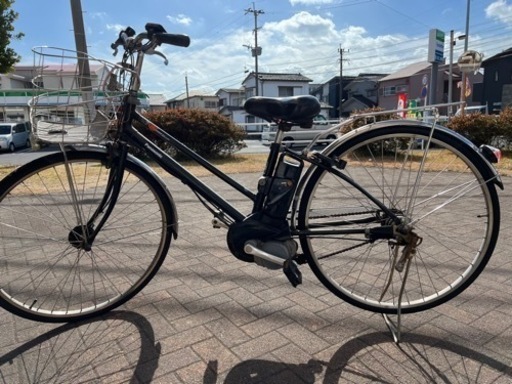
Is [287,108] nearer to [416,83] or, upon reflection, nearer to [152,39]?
A: [152,39]

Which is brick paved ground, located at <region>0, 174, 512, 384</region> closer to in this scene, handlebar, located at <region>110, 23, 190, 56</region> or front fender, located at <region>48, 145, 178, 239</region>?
front fender, located at <region>48, 145, 178, 239</region>

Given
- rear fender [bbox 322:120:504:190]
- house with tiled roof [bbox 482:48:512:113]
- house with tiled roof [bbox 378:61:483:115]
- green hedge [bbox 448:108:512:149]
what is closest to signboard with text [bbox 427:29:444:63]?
green hedge [bbox 448:108:512:149]

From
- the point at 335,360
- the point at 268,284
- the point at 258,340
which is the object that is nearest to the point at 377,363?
the point at 335,360

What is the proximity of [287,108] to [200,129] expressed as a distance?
8498 mm

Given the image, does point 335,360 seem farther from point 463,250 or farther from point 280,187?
point 463,250

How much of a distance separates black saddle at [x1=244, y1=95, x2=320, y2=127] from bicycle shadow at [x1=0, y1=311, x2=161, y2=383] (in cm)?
139

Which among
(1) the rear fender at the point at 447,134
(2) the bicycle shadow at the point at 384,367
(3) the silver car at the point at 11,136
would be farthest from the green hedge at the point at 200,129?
(3) the silver car at the point at 11,136

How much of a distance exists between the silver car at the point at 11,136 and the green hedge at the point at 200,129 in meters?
12.5

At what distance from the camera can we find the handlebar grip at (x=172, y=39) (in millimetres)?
2154

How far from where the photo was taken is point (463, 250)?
343 cm

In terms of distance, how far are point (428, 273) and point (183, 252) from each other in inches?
80.1

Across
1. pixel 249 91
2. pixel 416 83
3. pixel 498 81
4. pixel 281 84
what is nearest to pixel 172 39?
pixel 498 81

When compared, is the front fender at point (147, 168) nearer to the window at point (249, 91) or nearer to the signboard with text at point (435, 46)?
the signboard with text at point (435, 46)

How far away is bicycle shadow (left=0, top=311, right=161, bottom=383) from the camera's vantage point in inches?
73.3
